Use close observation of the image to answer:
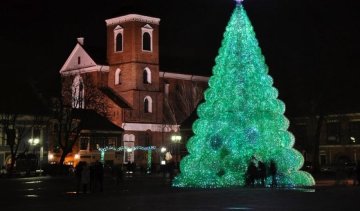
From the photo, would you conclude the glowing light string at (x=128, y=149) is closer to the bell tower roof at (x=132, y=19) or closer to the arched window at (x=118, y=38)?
the arched window at (x=118, y=38)

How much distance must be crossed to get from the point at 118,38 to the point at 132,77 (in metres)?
6.37

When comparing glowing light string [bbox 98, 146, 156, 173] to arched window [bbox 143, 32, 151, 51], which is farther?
arched window [bbox 143, 32, 151, 51]

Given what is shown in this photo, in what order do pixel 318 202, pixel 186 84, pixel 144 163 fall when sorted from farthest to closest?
pixel 186 84 < pixel 144 163 < pixel 318 202

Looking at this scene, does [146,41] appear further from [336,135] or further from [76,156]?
[336,135]

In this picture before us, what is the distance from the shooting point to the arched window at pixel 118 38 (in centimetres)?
9694

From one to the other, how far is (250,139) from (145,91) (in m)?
62.5

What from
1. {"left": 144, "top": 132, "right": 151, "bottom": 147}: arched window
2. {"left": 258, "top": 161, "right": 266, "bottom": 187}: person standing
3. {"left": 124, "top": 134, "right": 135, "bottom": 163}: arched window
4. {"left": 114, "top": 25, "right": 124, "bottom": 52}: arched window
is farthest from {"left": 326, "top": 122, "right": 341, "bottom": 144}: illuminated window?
{"left": 258, "top": 161, "right": 266, "bottom": 187}: person standing

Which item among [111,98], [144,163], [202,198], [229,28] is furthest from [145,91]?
[202,198]

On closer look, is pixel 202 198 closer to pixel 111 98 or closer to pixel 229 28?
pixel 229 28

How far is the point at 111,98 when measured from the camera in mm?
95562

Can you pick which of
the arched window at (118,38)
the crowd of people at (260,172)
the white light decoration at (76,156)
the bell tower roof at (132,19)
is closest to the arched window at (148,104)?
the arched window at (118,38)

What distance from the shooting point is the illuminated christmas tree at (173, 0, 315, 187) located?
117 feet

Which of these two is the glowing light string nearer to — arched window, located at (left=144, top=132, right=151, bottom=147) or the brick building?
the brick building

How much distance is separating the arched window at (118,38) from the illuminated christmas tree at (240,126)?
61190 mm
